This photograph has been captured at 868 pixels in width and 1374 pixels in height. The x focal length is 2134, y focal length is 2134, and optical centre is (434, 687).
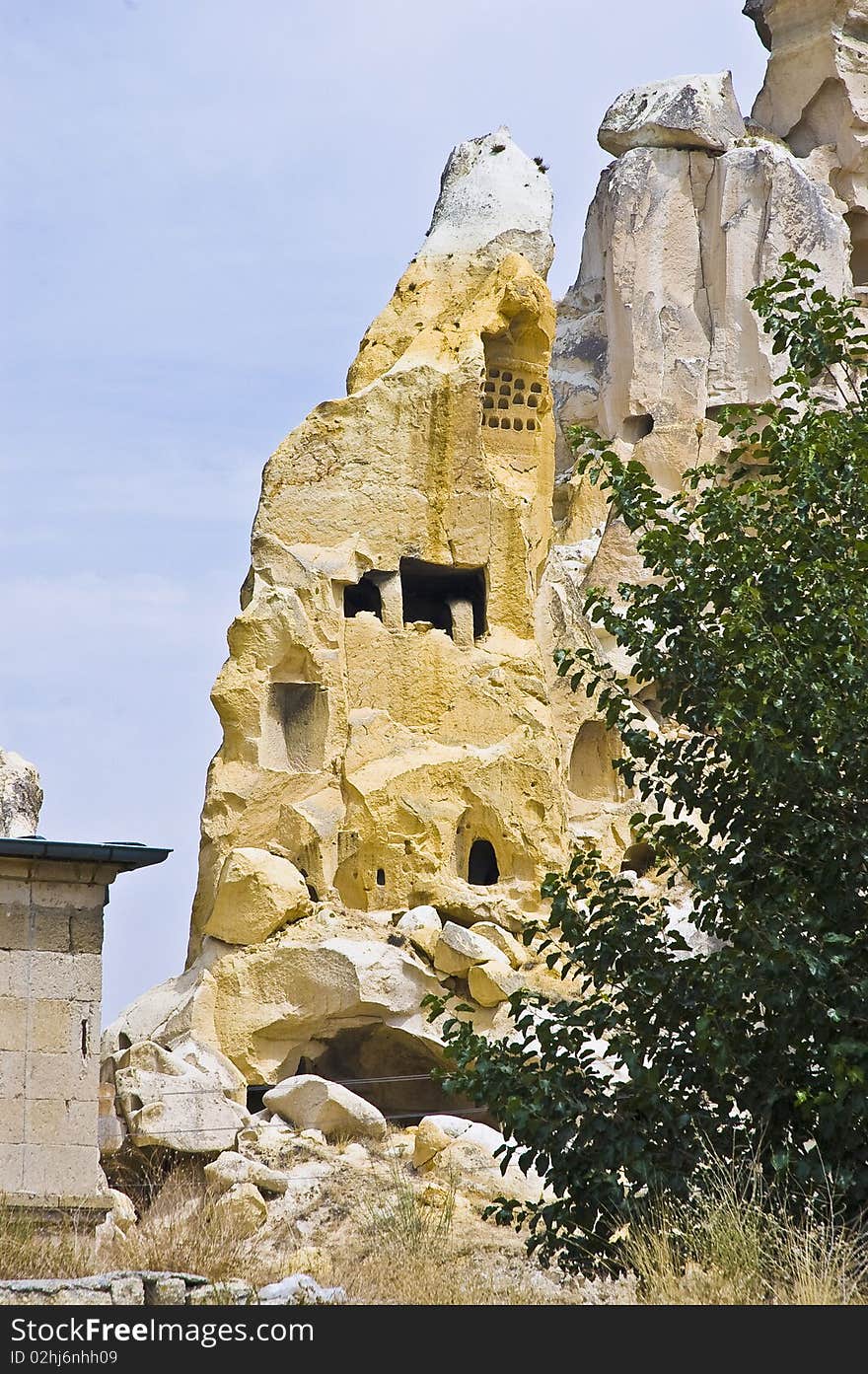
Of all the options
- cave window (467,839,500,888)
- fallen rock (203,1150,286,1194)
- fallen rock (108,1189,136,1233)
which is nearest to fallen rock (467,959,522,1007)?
cave window (467,839,500,888)

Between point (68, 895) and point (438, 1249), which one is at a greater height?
point (68, 895)

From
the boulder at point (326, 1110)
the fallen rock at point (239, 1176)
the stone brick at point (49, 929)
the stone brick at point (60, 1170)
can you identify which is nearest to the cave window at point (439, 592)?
the boulder at point (326, 1110)

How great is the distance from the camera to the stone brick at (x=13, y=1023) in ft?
46.3

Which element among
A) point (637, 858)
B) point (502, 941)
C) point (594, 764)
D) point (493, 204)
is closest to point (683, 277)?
point (493, 204)

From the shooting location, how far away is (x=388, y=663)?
2662 cm

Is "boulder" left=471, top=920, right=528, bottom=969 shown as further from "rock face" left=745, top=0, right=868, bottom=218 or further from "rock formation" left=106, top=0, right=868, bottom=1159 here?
"rock face" left=745, top=0, right=868, bottom=218

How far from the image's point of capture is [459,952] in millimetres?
23656

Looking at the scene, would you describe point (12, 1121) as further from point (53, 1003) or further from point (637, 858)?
point (637, 858)

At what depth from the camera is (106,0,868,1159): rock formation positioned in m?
23.6

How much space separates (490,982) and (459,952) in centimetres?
51

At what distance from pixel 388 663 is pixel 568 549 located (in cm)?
773

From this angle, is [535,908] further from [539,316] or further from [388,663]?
[539,316]

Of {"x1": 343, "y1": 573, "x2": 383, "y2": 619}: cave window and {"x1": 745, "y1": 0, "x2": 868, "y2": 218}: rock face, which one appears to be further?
{"x1": 745, "y1": 0, "x2": 868, "y2": 218}: rock face

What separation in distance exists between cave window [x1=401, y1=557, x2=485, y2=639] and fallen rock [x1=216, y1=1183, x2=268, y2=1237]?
9.97 metres
